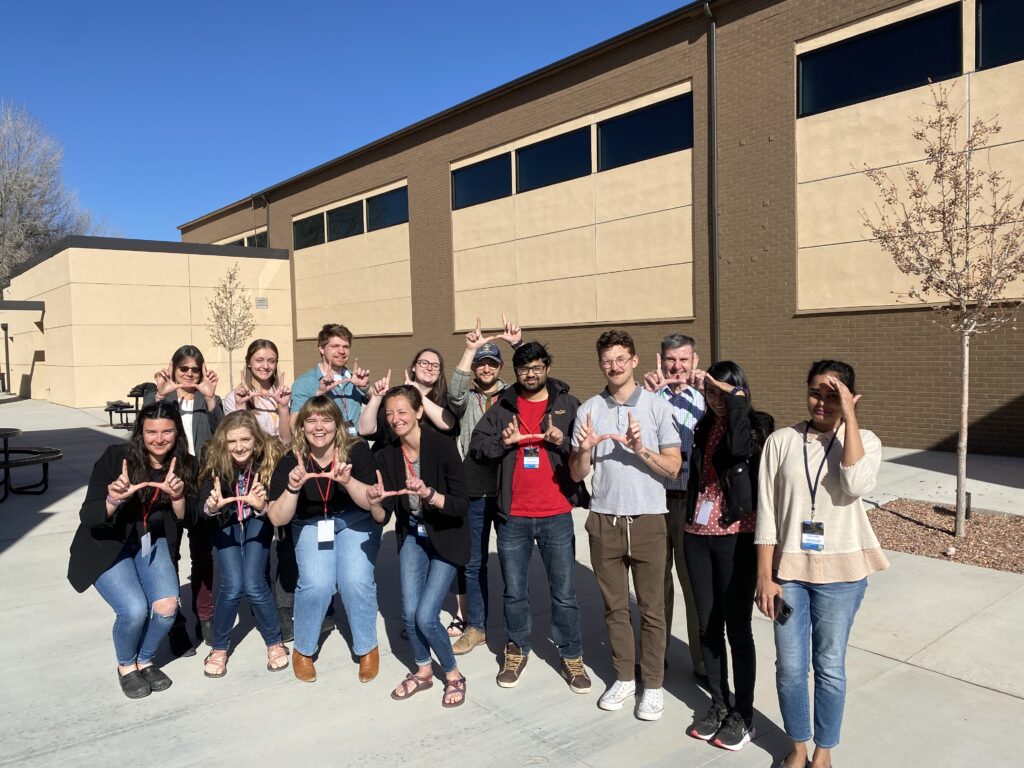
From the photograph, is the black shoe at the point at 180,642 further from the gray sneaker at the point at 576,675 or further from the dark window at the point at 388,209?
the dark window at the point at 388,209

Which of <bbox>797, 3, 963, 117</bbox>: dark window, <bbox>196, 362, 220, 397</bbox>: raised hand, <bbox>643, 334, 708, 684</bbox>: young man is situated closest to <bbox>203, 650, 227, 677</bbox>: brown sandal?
<bbox>196, 362, 220, 397</bbox>: raised hand

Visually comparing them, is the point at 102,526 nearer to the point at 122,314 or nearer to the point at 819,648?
the point at 819,648

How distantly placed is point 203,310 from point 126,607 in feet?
74.6

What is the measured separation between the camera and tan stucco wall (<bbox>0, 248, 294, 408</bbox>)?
73.0ft

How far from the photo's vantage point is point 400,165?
21594 mm

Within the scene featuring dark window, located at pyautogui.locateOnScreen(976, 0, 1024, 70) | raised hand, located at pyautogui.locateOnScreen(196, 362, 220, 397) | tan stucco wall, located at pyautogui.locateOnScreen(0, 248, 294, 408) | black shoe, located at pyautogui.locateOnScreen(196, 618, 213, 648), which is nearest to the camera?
black shoe, located at pyautogui.locateOnScreen(196, 618, 213, 648)

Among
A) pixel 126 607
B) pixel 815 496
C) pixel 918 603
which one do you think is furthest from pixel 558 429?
pixel 918 603

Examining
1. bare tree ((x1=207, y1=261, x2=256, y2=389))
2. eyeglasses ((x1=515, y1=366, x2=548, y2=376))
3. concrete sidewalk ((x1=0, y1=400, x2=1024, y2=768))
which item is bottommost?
concrete sidewalk ((x1=0, y1=400, x2=1024, y2=768))

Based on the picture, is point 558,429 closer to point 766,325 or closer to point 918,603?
point 918,603

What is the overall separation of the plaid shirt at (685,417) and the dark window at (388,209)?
18497 mm

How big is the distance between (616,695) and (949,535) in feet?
14.6

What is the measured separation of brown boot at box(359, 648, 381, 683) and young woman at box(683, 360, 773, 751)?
170 centimetres

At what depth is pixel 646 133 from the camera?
1498 cm

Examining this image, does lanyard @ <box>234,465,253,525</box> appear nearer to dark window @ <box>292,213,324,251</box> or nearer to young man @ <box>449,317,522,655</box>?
young man @ <box>449,317,522,655</box>
